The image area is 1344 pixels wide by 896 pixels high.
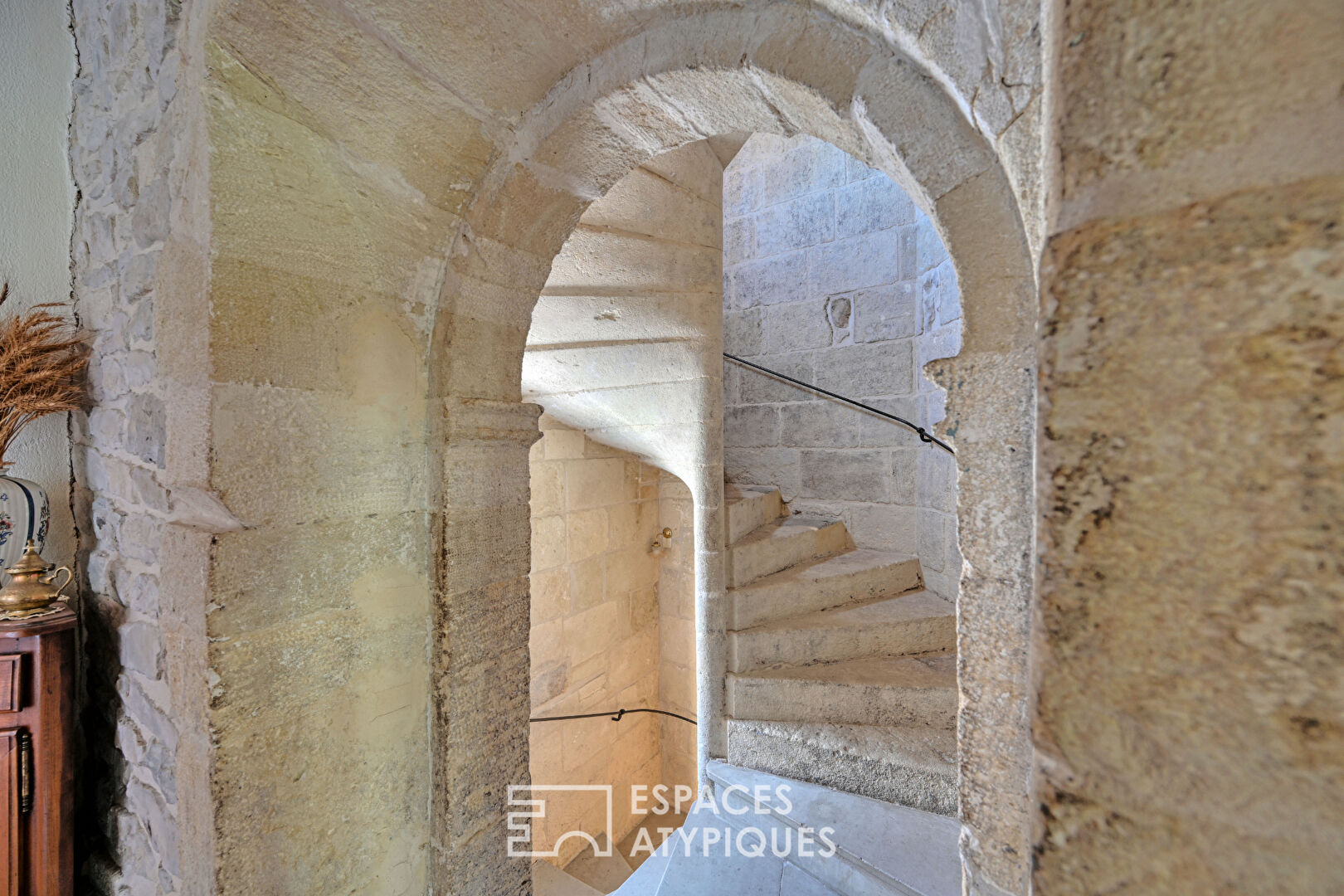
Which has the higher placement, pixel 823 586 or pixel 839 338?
pixel 839 338

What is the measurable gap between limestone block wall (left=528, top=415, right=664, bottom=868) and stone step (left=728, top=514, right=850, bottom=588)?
3.42 feet

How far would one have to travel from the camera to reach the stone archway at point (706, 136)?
0.76m

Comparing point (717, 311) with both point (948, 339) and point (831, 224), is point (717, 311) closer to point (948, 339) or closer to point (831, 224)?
point (948, 339)

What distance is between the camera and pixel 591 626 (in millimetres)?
3473

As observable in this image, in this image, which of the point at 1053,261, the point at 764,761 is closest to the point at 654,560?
the point at 764,761

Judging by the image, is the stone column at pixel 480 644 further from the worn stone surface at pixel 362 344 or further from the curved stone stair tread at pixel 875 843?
the curved stone stair tread at pixel 875 843

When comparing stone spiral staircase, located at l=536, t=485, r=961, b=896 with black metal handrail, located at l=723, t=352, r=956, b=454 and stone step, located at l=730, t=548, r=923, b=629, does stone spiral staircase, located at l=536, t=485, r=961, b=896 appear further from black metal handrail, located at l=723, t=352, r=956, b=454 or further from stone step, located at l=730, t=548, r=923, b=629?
black metal handrail, located at l=723, t=352, r=956, b=454

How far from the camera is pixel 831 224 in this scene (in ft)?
11.3

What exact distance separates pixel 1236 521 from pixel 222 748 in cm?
145

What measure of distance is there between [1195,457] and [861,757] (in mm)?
2147

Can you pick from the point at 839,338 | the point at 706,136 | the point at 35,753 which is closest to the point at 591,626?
the point at 839,338
